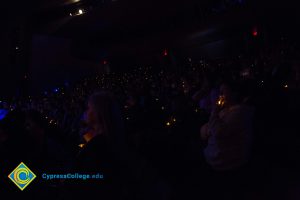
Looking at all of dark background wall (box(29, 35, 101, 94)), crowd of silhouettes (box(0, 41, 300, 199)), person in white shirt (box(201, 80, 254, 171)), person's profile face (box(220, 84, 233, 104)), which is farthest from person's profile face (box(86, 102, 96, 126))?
dark background wall (box(29, 35, 101, 94))

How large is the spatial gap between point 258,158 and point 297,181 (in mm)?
873

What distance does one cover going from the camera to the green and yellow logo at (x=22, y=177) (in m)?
2.65

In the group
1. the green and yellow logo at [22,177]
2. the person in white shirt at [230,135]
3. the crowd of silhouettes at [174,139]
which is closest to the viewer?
the crowd of silhouettes at [174,139]

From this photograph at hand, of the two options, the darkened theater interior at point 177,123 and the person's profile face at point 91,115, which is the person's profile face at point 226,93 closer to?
the darkened theater interior at point 177,123

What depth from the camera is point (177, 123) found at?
17.4ft

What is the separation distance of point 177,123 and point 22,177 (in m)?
2.96

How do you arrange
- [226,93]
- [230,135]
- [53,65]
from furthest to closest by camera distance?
[53,65] < [226,93] < [230,135]

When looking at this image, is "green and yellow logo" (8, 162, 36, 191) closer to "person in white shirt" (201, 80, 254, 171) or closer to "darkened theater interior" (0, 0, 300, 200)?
"darkened theater interior" (0, 0, 300, 200)

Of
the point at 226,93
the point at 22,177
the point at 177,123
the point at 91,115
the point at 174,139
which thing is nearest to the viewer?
the point at 91,115

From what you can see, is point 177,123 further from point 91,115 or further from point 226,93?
point 91,115

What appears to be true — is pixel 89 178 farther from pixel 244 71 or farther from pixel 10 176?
pixel 244 71

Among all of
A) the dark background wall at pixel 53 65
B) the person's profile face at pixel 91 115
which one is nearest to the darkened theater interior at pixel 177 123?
the person's profile face at pixel 91 115

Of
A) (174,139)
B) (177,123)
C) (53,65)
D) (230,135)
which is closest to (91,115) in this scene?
(230,135)

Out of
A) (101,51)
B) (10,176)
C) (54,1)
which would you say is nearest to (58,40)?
(101,51)
